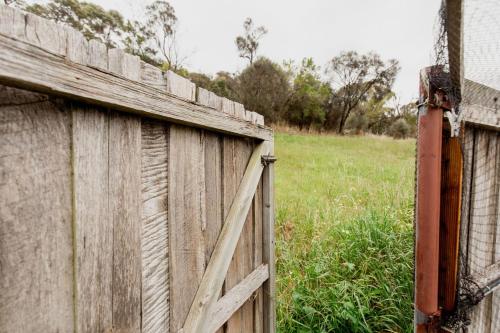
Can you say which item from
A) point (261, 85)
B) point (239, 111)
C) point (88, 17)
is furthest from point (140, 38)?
point (239, 111)

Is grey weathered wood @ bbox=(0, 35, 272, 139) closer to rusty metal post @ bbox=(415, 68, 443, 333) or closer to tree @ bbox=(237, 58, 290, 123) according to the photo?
rusty metal post @ bbox=(415, 68, 443, 333)

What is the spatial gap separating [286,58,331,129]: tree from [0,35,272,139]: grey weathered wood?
62.8ft

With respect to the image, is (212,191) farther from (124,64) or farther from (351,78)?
(351,78)

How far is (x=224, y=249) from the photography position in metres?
1.43

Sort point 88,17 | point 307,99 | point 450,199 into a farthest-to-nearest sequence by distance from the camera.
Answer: point 307,99, point 88,17, point 450,199

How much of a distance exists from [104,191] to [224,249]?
779 mm

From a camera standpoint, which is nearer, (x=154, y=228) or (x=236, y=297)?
(x=154, y=228)

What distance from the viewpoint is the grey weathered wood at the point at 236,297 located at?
139 cm

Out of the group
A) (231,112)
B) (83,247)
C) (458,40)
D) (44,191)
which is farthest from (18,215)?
(458,40)

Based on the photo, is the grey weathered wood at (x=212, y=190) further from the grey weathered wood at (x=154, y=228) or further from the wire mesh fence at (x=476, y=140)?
the wire mesh fence at (x=476, y=140)

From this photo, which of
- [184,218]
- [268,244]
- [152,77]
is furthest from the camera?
[268,244]

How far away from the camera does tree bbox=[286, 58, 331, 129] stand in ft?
65.3

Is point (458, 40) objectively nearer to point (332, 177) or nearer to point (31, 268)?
point (31, 268)

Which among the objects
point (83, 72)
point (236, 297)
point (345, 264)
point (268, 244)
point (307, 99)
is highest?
point (307, 99)
